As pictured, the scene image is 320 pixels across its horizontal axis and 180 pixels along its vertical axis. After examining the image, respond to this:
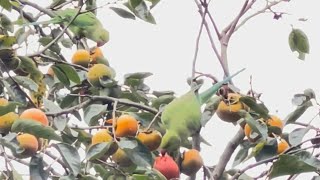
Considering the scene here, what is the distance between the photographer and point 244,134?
1270mm

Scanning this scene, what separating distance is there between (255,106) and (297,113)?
123 millimetres

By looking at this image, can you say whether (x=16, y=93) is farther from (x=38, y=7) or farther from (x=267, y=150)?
(x=267, y=150)

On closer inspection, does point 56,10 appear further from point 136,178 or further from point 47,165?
point 136,178

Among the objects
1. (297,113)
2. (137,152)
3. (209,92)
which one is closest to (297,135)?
(297,113)

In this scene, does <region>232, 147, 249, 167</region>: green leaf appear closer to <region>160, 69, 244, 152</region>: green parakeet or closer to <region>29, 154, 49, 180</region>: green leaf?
<region>160, 69, 244, 152</region>: green parakeet

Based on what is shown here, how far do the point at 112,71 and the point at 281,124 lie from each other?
33 cm

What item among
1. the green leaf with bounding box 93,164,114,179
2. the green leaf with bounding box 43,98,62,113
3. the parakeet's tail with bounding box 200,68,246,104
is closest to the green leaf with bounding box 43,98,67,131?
the green leaf with bounding box 43,98,62,113

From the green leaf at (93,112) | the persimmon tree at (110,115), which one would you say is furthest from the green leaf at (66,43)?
the green leaf at (93,112)

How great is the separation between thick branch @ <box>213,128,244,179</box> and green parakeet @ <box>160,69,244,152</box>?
137mm

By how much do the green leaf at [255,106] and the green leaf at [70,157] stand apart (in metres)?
0.28

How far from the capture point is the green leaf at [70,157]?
1.08 metres

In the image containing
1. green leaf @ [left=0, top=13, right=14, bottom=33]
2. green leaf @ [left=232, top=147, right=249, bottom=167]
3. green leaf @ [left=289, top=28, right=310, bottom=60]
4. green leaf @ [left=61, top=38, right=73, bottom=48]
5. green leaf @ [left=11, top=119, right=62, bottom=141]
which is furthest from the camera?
green leaf @ [left=61, top=38, right=73, bottom=48]

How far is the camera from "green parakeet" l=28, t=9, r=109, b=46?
4.43ft

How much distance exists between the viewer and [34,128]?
3.43ft
